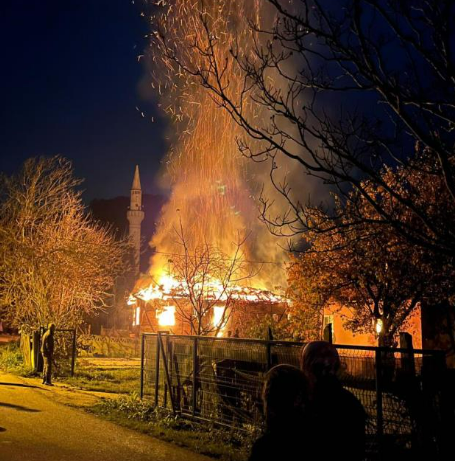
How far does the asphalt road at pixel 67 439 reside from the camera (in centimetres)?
770

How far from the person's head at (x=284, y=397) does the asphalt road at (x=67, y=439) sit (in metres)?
5.63

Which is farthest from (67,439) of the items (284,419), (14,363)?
(14,363)

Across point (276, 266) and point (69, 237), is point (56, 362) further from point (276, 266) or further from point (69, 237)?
point (276, 266)

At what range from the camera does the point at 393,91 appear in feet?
18.5

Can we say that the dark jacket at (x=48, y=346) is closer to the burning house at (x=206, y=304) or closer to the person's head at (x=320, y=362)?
the burning house at (x=206, y=304)

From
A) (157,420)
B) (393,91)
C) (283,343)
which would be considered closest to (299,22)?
(393,91)

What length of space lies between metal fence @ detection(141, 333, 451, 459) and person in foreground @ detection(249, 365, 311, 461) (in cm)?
364

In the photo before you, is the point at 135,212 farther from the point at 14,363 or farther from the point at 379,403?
the point at 379,403

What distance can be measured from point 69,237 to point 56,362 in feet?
17.0

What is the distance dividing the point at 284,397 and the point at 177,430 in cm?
747

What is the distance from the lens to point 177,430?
376 inches

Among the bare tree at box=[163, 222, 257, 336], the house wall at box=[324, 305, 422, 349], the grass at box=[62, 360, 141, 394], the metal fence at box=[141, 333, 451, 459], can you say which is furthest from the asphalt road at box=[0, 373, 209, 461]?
the house wall at box=[324, 305, 422, 349]

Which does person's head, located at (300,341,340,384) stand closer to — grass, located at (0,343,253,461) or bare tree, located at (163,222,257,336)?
grass, located at (0,343,253,461)

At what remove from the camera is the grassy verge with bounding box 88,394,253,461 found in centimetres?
818
